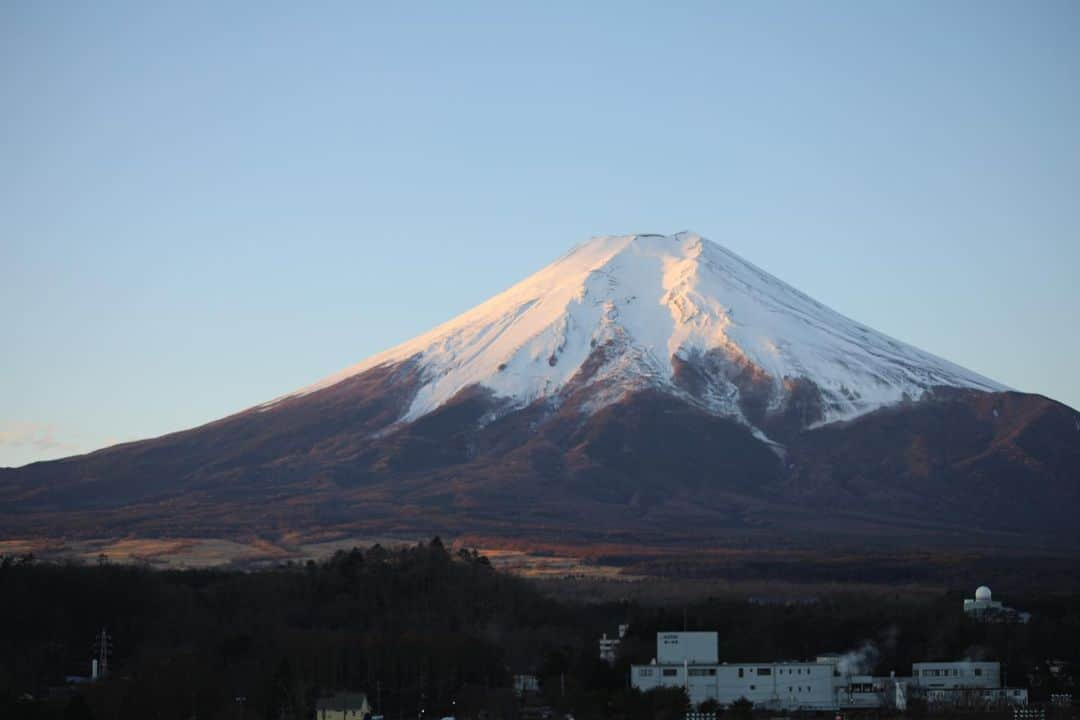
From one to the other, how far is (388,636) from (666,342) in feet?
301

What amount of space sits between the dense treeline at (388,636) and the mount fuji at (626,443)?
37530mm

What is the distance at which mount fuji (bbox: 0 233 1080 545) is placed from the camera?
12162 centimetres

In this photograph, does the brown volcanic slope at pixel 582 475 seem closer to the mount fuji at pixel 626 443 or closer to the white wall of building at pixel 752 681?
the mount fuji at pixel 626 443

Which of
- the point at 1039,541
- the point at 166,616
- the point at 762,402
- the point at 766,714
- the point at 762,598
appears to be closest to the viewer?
the point at 766,714

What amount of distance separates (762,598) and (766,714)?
28.6 metres

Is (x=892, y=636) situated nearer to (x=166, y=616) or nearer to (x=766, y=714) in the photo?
(x=766, y=714)

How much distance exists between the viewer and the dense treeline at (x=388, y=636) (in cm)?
5222

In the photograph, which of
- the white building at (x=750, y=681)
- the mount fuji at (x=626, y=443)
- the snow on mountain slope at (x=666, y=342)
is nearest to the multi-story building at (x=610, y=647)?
the white building at (x=750, y=681)

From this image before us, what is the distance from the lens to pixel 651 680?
5706 cm

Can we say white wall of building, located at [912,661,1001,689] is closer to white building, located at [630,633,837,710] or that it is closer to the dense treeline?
the dense treeline

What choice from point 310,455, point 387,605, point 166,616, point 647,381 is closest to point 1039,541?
point 647,381

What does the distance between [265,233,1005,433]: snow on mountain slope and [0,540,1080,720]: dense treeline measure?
221 ft

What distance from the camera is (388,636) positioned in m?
62.3

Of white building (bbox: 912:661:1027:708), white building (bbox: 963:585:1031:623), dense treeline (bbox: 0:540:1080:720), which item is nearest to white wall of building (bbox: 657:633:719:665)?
dense treeline (bbox: 0:540:1080:720)
